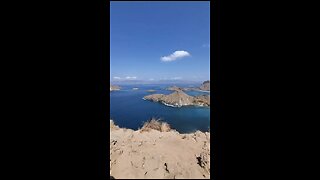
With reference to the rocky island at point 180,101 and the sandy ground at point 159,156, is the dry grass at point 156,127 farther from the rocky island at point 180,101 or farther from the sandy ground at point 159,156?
the rocky island at point 180,101

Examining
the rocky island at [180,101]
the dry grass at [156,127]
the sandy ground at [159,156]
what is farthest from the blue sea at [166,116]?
the sandy ground at [159,156]

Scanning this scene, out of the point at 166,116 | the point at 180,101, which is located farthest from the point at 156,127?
the point at 180,101

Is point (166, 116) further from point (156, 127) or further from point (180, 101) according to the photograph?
point (156, 127)

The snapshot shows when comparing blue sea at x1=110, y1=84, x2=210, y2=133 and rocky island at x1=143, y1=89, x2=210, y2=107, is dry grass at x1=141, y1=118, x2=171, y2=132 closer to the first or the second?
blue sea at x1=110, y1=84, x2=210, y2=133

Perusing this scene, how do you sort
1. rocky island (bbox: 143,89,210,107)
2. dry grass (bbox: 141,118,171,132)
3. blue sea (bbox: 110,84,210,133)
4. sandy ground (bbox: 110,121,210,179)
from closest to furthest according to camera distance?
sandy ground (bbox: 110,121,210,179)
dry grass (bbox: 141,118,171,132)
blue sea (bbox: 110,84,210,133)
rocky island (bbox: 143,89,210,107)

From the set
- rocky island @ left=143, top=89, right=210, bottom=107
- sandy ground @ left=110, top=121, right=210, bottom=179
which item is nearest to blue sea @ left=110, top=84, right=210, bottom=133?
rocky island @ left=143, top=89, right=210, bottom=107
